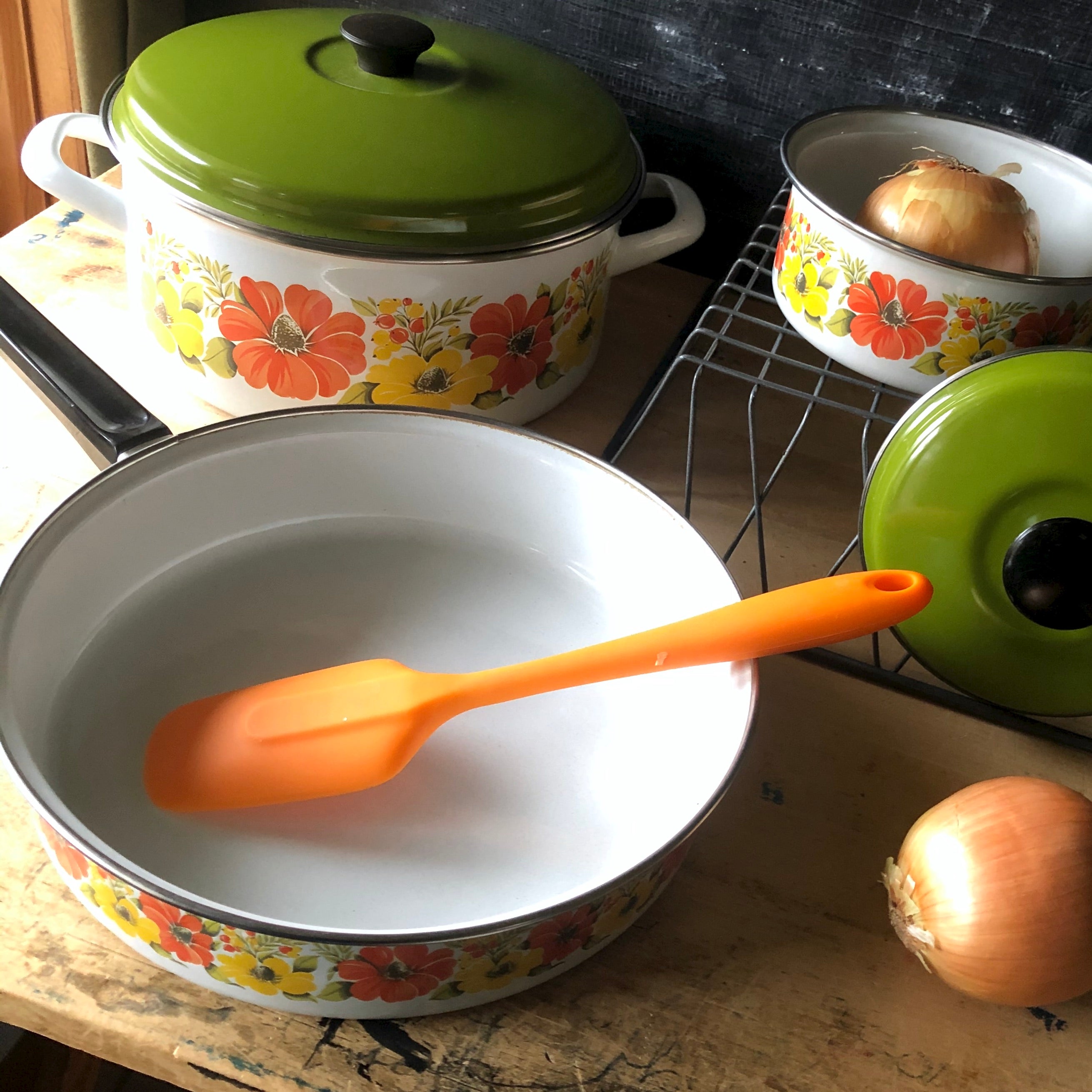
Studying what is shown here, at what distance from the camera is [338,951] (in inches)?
12.7

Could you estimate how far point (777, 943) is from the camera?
420 millimetres

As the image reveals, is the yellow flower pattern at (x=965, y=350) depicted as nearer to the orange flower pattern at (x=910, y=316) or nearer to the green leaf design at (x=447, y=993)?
the orange flower pattern at (x=910, y=316)

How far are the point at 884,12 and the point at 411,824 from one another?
0.56 metres

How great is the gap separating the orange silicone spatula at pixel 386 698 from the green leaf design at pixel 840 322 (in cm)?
17

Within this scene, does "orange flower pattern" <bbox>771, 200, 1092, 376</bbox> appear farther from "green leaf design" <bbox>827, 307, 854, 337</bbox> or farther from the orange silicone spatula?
the orange silicone spatula

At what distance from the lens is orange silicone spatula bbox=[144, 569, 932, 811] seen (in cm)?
41

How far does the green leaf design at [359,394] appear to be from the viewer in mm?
574

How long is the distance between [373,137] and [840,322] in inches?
10.1

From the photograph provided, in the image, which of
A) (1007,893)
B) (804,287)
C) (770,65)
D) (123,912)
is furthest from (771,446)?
(123,912)

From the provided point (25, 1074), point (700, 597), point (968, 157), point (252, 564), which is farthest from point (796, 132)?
point (25, 1074)

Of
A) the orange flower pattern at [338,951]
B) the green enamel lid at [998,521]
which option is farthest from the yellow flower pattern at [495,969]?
the green enamel lid at [998,521]

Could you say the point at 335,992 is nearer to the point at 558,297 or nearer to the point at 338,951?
the point at 338,951

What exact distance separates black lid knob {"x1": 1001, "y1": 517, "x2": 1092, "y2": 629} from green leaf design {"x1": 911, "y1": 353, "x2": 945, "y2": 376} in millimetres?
113

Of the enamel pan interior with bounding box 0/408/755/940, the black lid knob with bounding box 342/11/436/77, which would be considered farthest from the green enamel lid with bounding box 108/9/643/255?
the enamel pan interior with bounding box 0/408/755/940
